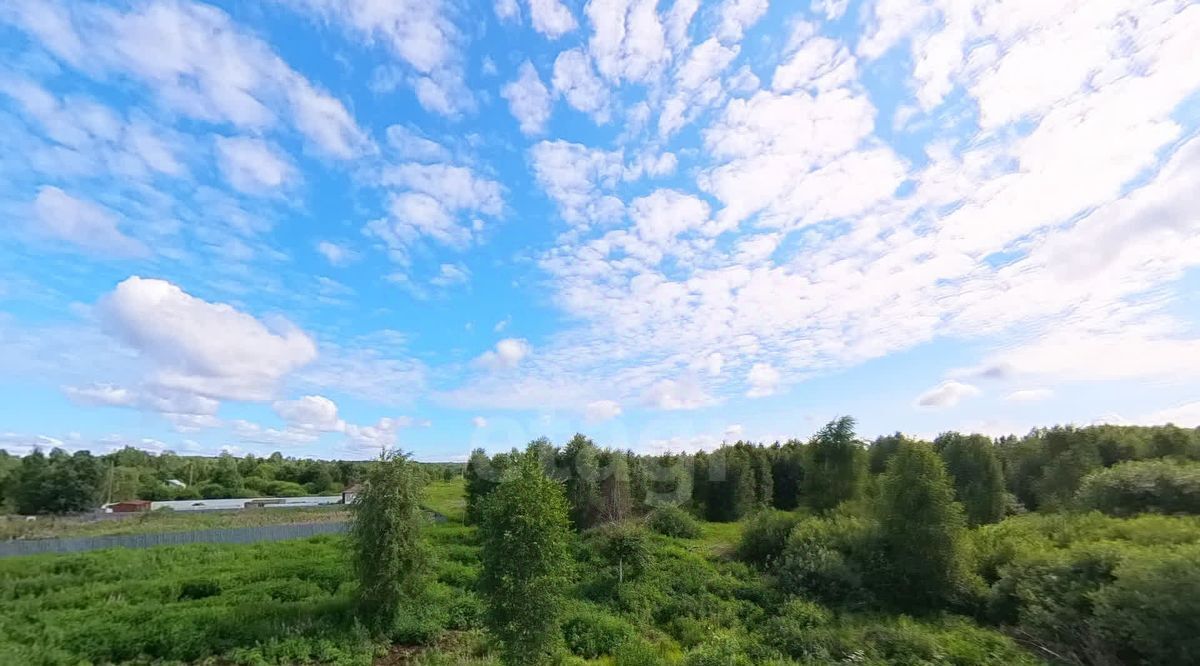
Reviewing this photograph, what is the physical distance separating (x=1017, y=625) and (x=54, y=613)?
117 feet

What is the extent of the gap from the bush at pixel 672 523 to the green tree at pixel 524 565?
23.0 m

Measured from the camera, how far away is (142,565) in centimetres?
2622

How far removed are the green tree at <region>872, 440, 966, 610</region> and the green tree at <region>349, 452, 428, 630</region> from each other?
67.8ft

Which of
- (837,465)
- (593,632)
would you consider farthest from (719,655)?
(837,465)

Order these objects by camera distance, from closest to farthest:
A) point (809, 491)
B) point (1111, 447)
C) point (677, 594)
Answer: point (677, 594) → point (809, 491) → point (1111, 447)

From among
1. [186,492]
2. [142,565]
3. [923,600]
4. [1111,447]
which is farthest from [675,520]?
[186,492]

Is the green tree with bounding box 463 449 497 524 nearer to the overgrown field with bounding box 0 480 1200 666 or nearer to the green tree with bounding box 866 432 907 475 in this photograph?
the overgrown field with bounding box 0 480 1200 666

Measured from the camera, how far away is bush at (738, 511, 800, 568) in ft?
98.4

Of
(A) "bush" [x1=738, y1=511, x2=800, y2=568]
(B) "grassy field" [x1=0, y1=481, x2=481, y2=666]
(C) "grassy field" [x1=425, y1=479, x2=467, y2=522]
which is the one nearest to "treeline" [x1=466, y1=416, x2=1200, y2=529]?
(A) "bush" [x1=738, y1=511, x2=800, y2=568]

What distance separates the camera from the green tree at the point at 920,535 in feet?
76.8

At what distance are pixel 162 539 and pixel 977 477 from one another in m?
53.6

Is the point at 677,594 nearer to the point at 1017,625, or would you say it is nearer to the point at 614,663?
the point at 614,663

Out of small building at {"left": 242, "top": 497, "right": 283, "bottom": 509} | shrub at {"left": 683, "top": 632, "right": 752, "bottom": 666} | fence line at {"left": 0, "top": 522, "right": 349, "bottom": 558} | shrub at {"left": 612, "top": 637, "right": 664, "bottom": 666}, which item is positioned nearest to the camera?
shrub at {"left": 683, "top": 632, "right": 752, "bottom": 666}

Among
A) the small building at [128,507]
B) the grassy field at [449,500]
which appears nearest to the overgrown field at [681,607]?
the grassy field at [449,500]
